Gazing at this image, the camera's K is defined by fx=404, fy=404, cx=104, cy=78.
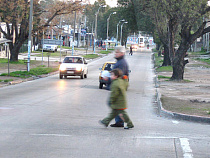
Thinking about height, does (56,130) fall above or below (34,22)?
below

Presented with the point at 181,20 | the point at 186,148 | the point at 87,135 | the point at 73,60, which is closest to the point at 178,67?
the point at 181,20

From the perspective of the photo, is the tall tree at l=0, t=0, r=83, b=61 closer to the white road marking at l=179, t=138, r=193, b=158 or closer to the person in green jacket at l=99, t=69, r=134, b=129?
the person in green jacket at l=99, t=69, r=134, b=129

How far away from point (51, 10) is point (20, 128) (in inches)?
1356

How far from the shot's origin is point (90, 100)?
16.6 m

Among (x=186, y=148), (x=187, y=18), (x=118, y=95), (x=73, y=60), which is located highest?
(x=187, y=18)

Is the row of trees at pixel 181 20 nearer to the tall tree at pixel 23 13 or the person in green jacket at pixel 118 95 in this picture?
the tall tree at pixel 23 13

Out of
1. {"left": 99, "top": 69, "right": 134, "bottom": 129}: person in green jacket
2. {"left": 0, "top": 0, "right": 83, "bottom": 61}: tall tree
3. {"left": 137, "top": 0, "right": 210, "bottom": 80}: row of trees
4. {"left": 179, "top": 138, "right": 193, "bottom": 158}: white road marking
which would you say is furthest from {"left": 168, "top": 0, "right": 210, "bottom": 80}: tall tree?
{"left": 0, "top": 0, "right": 83, "bottom": 61}: tall tree

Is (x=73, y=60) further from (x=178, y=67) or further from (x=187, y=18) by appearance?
(x=187, y=18)

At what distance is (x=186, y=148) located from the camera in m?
7.96

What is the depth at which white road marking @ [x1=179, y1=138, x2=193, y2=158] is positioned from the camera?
24.3 feet

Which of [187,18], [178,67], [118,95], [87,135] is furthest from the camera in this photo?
[178,67]

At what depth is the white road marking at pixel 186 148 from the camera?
7.39 m

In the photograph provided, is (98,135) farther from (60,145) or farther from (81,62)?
(81,62)

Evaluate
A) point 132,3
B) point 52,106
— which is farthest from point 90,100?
point 132,3
